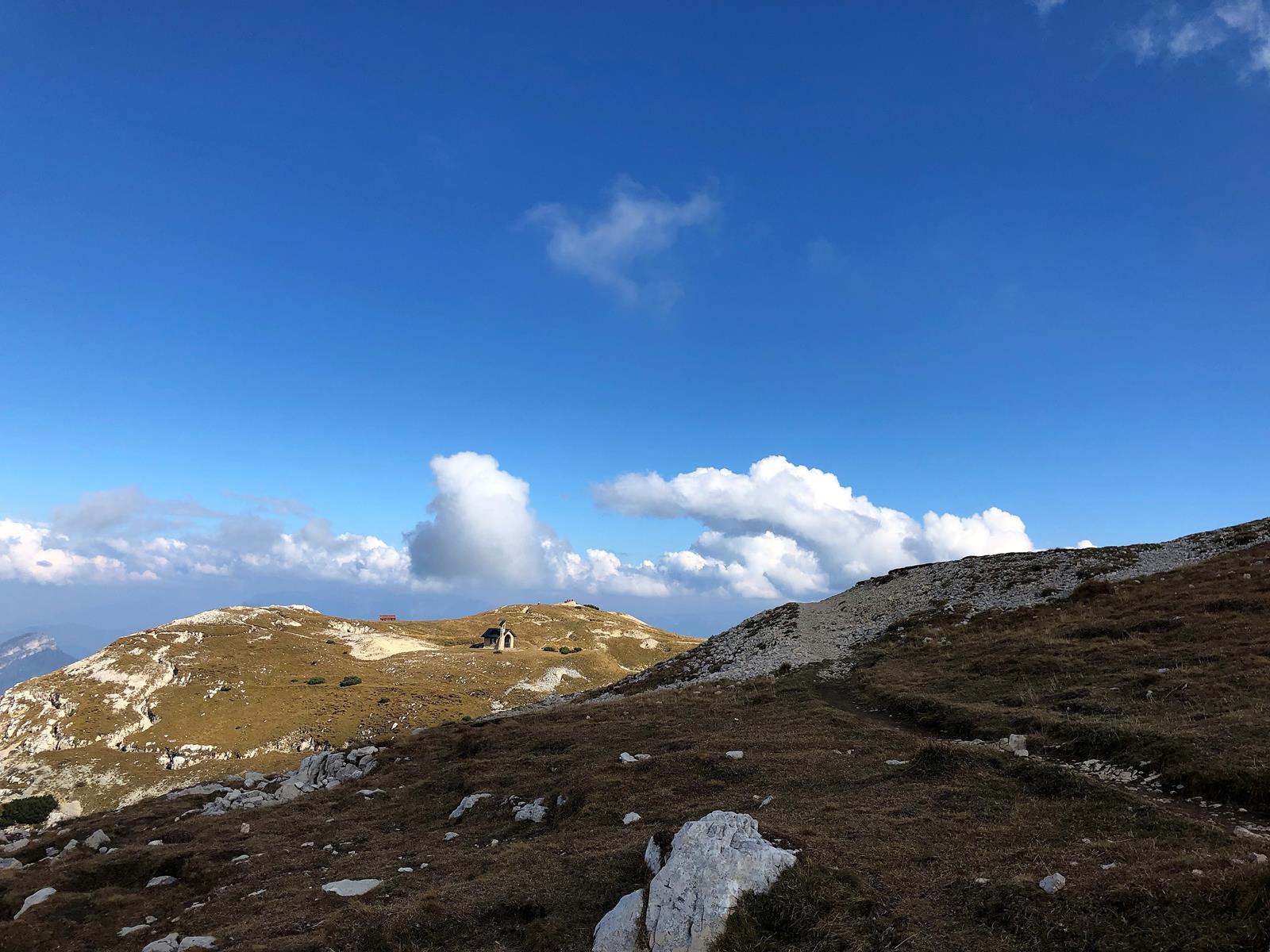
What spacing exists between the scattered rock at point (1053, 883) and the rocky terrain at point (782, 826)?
82 millimetres

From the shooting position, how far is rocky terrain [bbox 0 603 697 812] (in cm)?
8069

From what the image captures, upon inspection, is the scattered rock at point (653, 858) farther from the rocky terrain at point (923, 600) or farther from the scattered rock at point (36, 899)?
the rocky terrain at point (923, 600)

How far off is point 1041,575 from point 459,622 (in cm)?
14707

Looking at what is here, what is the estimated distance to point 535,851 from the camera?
16406mm

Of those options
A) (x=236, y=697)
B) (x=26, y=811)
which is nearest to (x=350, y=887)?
(x=26, y=811)

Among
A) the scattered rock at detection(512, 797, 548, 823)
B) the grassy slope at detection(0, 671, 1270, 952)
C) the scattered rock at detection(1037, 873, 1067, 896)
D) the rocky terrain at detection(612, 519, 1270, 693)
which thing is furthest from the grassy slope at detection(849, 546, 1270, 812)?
the scattered rock at detection(512, 797, 548, 823)

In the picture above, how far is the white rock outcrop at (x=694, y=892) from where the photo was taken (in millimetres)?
10344

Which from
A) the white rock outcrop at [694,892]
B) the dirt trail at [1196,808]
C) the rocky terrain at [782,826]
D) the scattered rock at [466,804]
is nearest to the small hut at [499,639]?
the rocky terrain at [782,826]

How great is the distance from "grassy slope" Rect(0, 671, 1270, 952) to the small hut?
109325 millimetres

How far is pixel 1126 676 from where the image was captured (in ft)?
80.3

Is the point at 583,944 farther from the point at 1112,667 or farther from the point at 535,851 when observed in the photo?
the point at 1112,667

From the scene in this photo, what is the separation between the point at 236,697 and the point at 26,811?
45789 millimetres

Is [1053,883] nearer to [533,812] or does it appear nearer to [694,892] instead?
[694,892]

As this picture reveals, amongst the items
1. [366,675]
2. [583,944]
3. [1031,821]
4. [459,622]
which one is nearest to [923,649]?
[1031,821]
